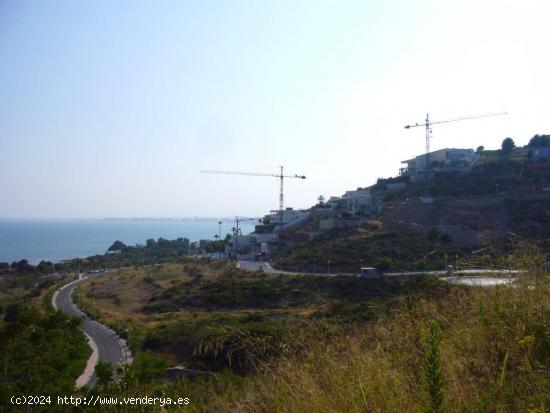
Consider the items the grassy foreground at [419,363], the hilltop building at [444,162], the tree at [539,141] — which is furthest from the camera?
the tree at [539,141]

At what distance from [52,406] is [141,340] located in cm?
1293

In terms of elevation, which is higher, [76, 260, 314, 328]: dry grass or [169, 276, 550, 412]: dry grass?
[169, 276, 550, 412]: dry grass

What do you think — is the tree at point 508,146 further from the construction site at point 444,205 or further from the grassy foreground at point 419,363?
the grassy foreground at point 419,363

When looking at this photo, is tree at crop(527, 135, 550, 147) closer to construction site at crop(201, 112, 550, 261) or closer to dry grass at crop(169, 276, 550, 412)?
construction site at crop(201, 112, 550, 261)

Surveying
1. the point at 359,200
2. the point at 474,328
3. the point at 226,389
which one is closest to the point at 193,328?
the point at 226,389

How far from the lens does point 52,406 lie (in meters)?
6.84

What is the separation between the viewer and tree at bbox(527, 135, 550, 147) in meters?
56.2

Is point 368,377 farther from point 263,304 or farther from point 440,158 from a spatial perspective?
point 440,158

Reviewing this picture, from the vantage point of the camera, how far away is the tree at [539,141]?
2213 inches

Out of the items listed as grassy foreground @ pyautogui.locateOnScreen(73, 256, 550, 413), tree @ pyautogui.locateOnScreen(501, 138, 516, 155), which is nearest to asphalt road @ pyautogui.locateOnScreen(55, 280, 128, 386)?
grassy foreground @ pyautogui.locateOnScreen(73, 256, 550, 413)

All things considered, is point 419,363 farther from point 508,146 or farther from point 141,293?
point 508,146

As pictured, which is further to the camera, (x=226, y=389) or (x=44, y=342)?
(x=44, y=342)

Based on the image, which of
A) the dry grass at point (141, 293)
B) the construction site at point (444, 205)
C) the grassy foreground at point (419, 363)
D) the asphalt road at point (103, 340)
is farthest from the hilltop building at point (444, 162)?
the grassy foreground at point (419, 363)

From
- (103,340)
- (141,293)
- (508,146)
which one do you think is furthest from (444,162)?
(103,340)
